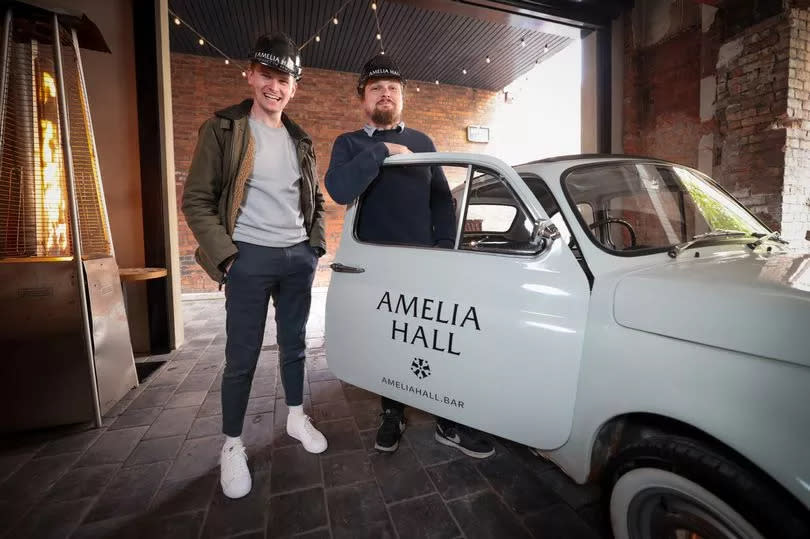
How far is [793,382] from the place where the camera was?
87 centimetres

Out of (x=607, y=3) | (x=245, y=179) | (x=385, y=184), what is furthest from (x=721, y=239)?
(x=607, y=3)

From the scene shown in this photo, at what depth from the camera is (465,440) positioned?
2033 millimetres

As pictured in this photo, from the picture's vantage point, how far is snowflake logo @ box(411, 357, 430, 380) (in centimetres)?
161

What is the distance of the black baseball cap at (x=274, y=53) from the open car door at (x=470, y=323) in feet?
2.22

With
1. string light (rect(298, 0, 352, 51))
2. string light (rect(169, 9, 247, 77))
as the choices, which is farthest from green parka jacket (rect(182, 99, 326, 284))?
string light (rect(298, 0, 352, 51))

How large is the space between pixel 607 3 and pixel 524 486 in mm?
5873

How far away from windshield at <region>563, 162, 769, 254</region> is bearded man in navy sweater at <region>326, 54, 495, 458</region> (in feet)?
2.47

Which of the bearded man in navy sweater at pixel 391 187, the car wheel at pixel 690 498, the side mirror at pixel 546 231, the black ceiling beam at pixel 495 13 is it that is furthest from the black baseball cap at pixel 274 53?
the black ceiling beam at pixel 495 13

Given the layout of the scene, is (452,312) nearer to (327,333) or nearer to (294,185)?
(327,333)

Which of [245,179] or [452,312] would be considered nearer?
[452,312]

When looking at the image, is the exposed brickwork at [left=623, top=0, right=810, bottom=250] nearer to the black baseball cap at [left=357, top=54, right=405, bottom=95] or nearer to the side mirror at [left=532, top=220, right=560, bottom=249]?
the side mirror at [left=532, top=220, right=560, bottom=249]

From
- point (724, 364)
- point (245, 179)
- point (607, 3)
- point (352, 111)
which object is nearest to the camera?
point (724, 364)

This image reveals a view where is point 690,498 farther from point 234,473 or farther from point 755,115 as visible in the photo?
point 755,115

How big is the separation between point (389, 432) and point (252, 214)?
1.45m
